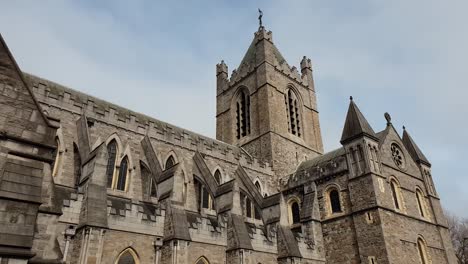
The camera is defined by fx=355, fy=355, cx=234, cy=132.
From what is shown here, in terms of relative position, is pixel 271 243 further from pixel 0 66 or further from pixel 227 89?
pixel 227 89

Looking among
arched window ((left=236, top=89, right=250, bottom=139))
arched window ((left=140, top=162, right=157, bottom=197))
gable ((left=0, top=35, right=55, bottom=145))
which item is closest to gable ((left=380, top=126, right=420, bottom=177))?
arched window ((left=236, top=89, right=250, bottom=139))

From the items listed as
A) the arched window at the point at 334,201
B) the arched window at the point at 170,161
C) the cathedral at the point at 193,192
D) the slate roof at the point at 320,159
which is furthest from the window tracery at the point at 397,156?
the arched window at the point at 170,161

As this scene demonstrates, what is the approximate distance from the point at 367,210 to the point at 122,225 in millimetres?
12799

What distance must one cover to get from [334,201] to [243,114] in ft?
45.1

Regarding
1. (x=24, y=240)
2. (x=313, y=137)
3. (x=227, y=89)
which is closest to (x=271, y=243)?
(x=24, y=240)

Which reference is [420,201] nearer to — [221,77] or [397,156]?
[397,156]

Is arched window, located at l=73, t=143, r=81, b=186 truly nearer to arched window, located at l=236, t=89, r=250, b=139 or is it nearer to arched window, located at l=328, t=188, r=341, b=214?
arched window, located at l=328, t=188, r=341, b=214

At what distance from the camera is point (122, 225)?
532 inches

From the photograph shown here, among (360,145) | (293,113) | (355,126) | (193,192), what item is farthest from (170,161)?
(293,113)

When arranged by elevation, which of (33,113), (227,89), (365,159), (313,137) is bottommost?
(33,113)

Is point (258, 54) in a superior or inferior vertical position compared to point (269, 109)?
superior

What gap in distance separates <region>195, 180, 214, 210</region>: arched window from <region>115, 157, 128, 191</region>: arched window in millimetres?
4309

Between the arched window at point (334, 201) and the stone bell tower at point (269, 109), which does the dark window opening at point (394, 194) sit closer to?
the arched window at point (334, 201)

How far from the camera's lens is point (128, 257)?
13.4 metres
